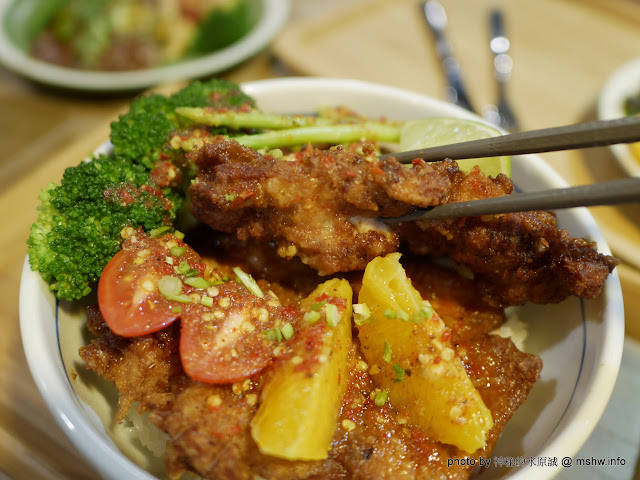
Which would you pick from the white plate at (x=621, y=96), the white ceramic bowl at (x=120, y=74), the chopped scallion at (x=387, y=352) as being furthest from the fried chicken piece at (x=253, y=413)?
the white ceramic bowl at (x=120, y=74)

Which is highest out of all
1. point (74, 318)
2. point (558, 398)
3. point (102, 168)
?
point (102, 168)

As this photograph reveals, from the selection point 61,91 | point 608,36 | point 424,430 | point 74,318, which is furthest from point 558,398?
point 61,91

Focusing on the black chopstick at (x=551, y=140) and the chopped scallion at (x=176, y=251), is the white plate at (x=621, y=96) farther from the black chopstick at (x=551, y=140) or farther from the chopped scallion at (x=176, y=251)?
the chopped scallion at (x=176, y=251)

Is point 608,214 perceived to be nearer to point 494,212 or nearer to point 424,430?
point 494,212

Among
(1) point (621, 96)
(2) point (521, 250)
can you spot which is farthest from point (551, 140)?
(1) point (621, 96)

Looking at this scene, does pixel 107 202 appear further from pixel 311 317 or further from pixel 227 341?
pixel 311 317

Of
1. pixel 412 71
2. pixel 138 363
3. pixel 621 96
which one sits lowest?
pixel 138 363
